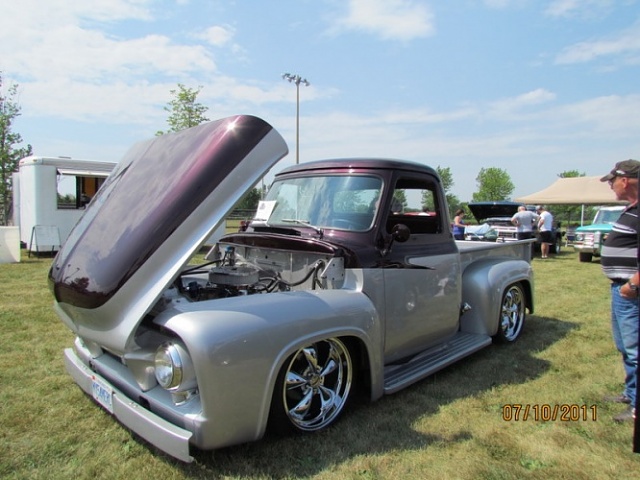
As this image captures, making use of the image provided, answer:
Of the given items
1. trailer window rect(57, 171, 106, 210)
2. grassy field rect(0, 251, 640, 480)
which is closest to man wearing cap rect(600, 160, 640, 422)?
grassy field rect(0, 251, 640, 480)

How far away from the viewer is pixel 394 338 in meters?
3.82

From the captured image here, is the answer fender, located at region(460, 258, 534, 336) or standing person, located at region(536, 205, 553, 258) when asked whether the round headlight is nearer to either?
fender, located at region(460, 258, 534, 336)

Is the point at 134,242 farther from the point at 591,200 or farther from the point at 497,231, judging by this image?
the point at 591,200

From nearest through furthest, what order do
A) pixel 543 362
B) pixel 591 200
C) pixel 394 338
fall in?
1. pixel 394 338
2. pixel 543 362
3. pixel 591 200

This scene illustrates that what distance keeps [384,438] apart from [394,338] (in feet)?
2.84

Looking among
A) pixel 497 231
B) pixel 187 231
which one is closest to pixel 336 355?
pixel 187 231

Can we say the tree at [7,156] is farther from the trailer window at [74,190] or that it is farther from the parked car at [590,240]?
the parked car at [590,240]

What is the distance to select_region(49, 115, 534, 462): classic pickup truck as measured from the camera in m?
2.66

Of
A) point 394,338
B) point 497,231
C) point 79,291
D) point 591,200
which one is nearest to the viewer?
point 79,291

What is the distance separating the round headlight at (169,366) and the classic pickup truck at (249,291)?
0.01 meters

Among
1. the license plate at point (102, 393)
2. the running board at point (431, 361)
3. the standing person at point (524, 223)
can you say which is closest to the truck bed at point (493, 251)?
the running board at point (431, 361)

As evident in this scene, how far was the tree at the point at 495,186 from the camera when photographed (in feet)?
224

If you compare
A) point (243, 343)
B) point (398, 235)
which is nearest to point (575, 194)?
point (398, 235)

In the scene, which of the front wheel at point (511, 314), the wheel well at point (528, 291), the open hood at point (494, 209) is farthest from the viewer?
the open hood at point (494, 209)
